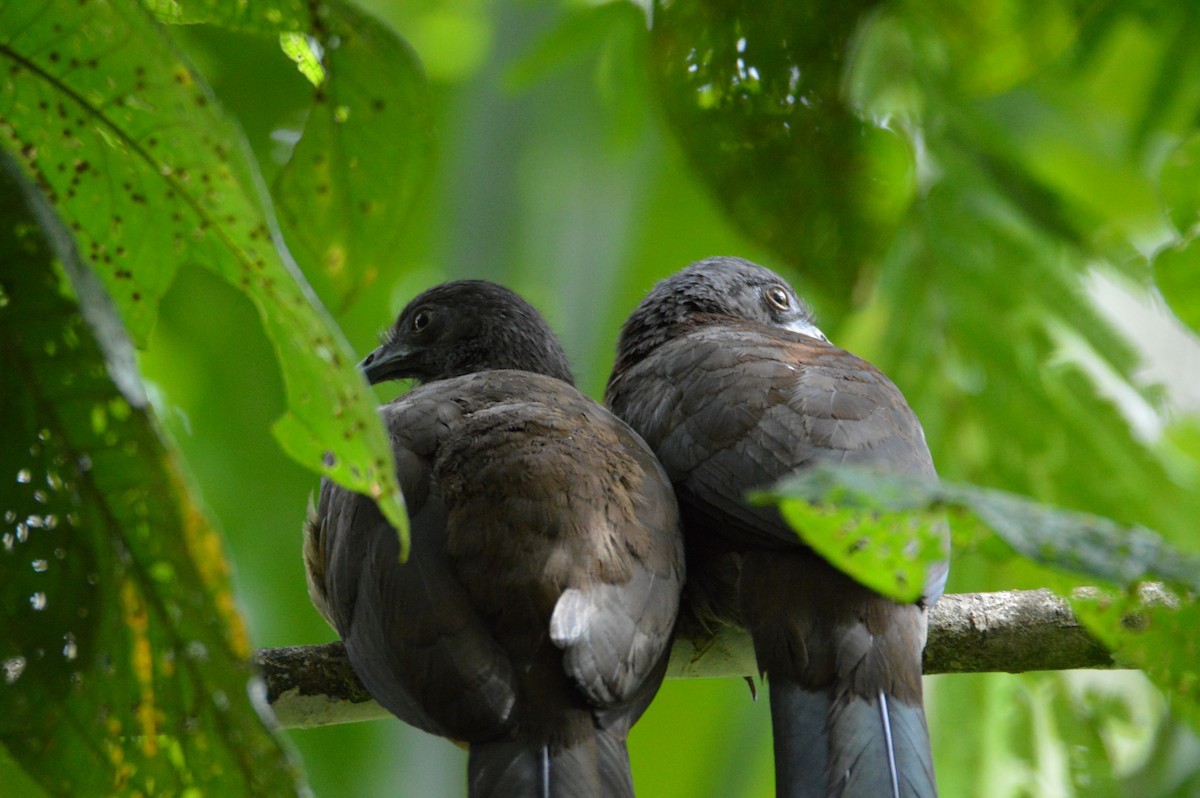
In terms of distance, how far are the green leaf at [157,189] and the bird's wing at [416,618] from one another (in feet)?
3.05

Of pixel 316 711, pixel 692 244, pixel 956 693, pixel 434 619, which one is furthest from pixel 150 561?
pixel 692 244

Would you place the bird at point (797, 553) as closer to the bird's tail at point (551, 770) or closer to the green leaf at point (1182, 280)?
the bird's tail at point (551, 770)

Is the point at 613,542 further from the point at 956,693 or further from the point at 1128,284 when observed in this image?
the point at 1128,284

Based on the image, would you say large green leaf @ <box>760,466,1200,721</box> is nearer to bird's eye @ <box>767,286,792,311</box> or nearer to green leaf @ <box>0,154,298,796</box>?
green leaf @ <box>0,154,298,796</box>

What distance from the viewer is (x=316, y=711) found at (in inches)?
107

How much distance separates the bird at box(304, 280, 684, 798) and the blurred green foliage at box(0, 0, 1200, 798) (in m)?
0.34

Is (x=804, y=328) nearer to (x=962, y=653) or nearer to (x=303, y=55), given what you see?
(x=962, y=653)

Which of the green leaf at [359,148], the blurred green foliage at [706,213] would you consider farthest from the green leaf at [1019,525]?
the green leaf at [359,148]

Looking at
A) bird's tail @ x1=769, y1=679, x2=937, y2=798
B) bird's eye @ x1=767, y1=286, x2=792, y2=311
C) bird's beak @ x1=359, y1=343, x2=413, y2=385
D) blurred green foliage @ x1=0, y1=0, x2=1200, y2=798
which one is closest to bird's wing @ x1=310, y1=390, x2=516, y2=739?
blurred green foliage @ x1=0, y1=0, x2=1200, y2=798

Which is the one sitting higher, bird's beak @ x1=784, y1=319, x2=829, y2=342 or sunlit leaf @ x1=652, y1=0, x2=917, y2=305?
sunlit leaf @ x1=652, y1=0, x2=917, y2=305

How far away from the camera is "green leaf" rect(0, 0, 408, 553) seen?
130 cm

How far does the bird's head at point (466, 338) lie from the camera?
4.04 metres

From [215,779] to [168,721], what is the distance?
78mm

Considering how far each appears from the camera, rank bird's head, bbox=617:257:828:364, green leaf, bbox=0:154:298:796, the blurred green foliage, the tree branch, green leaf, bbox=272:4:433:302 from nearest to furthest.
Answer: green leaf, bbox=0:154:298:796 → the blurred green foliage → green leaf, bbox=272:4:433:302 → the tree branch → bird's head, bbox=617:257:828:364
